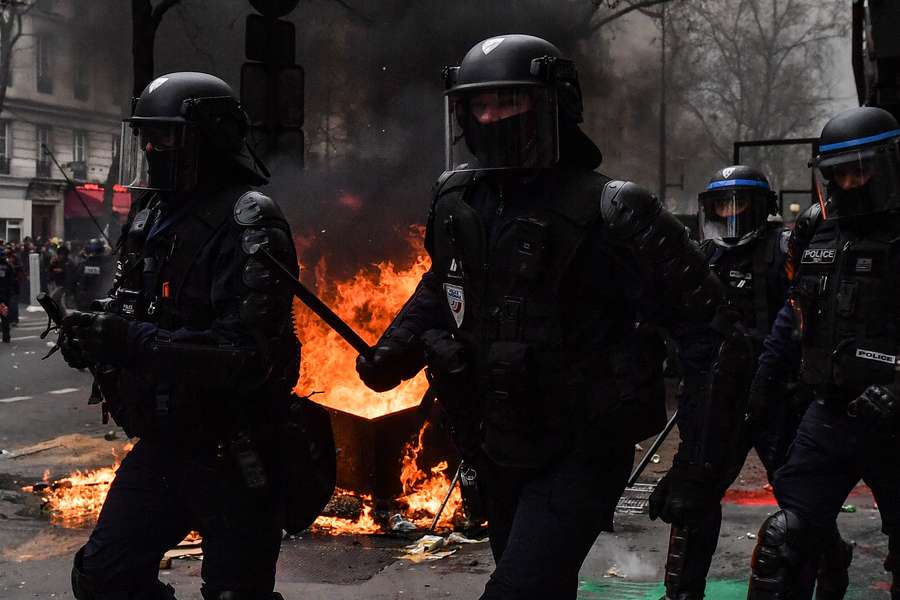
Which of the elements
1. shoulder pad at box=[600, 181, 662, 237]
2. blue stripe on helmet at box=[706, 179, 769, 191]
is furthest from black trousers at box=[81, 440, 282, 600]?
blue stripe on helmet at box=[706, 179, 769, 191]

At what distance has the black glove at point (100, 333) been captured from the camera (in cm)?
308

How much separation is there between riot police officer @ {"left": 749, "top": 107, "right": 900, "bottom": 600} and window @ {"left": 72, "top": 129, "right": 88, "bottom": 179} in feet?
90.0

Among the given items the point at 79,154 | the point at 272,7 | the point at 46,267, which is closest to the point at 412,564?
the point at 272,7

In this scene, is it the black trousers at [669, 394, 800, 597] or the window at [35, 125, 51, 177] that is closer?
the black trousers at [669, 394, 800, 597]

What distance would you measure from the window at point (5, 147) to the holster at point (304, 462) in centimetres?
3099

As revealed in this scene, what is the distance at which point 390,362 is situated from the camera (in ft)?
10.2

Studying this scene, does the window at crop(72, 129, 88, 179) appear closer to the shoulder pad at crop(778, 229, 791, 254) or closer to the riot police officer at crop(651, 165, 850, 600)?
the riot police officer at crop(651, 165, 850, 600)

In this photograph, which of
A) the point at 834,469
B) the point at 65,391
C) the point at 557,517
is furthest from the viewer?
the point at 65,391

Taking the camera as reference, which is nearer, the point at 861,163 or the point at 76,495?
the point at 861,163

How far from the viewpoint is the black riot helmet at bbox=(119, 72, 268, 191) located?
3451 millimetres

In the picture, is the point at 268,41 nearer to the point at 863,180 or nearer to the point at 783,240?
the point at 783,240

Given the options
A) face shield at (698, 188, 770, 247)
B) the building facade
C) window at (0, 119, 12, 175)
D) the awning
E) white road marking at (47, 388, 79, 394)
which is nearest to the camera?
face shield at (698, 188, 770, 247)

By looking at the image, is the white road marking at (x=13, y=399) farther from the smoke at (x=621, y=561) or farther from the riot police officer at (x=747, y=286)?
the riot police officer at (x=747, y=286)

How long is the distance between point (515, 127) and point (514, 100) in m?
0.07
